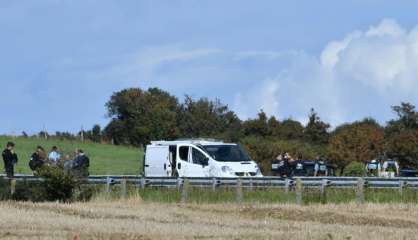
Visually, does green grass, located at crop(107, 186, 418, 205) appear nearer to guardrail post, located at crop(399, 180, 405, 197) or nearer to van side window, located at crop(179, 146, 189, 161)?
guardrail post, located at crop(399, 180, 405, 197)

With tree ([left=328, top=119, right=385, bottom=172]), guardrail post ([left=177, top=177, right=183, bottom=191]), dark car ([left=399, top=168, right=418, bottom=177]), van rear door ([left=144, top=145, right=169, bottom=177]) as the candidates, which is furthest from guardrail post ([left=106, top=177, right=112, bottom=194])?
tree ([left=328, top=119, right=385, bottom=172])

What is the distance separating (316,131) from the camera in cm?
9881

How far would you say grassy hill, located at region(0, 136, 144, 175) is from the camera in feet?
213

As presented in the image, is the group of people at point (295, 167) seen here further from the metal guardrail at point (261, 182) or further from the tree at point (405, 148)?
the tree at point (405, 148)

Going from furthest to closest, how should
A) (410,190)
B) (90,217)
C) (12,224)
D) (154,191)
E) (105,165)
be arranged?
1. (105,165)
2. (154,191)
3. (410,190)
4. (90,217)
5. (12,224)

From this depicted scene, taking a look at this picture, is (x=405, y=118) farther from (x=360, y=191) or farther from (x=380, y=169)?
(x=360, y=191)

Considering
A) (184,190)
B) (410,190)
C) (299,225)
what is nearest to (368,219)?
(299,225)

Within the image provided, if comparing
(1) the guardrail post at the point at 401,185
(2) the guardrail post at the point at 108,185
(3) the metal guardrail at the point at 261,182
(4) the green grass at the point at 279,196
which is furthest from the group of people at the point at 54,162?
(1) the guardrail post at the point at 401,185

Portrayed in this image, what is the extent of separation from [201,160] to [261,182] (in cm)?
510

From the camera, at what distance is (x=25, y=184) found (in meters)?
29.9

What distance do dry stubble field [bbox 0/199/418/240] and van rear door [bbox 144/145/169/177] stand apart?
256 inches

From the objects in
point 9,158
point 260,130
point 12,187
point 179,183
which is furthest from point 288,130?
point 12,187

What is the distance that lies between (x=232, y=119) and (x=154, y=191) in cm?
7312

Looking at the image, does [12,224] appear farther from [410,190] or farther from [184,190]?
[410,190]
